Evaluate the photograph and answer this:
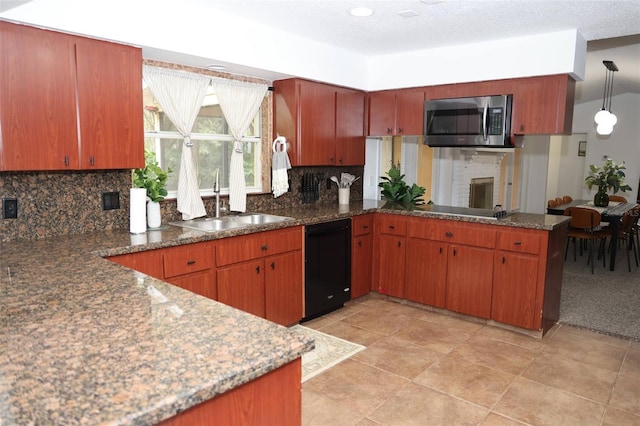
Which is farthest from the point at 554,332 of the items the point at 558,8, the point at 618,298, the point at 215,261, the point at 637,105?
the point at 637,105

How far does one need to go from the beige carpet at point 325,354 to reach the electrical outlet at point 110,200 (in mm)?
1523

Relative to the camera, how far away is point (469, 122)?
410cm

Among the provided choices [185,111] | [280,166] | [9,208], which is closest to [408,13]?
[280,166]

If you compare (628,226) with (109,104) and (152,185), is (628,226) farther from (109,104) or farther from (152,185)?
(109,104)

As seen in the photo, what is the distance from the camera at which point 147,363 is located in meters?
1.18

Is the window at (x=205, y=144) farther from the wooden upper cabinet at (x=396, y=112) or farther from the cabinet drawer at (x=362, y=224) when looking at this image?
the wooden upper cabinet at (x=396, y=112)

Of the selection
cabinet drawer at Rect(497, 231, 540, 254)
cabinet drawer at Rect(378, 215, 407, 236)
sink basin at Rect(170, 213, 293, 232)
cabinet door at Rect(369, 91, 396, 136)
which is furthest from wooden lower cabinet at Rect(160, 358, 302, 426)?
cabinet door at Rect(369, 91, 396, 136)

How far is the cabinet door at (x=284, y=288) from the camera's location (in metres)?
3.51

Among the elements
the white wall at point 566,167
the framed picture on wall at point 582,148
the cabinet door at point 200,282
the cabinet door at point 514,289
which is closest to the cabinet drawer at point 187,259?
the cabinet door at point 200,282

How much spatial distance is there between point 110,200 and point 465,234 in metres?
2.82

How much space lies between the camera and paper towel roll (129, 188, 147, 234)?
9.90 ft

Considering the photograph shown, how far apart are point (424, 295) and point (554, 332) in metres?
1.10

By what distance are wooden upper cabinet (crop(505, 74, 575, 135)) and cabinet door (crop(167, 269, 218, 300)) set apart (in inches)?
110

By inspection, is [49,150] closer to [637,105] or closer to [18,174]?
[18,174]
